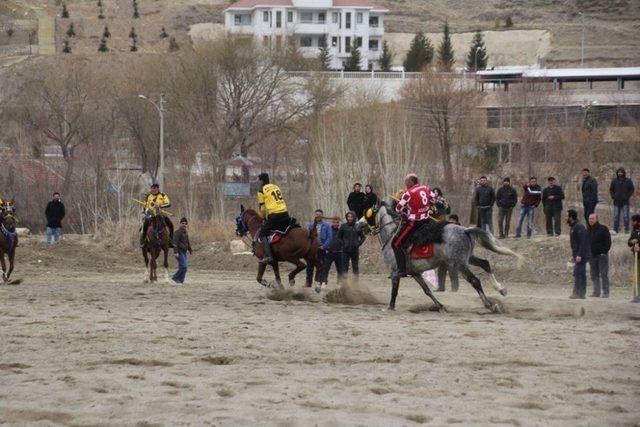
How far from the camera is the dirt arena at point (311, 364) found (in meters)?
11.1

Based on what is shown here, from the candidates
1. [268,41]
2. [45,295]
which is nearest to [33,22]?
[268,41]

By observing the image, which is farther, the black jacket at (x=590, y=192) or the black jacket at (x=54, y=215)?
the black jacket at (x=54, y=215)

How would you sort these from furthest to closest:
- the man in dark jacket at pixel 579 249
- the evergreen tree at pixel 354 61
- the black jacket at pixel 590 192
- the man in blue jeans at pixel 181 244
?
the evergreen tree at pixel 354 61 < the black jacket at pixel 590 192 < the man in blue jeans at pixel 181 244 < the man in dark jacket at pixel 579 249

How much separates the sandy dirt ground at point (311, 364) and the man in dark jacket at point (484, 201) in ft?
41.8

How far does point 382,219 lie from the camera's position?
→ 66.7 feet

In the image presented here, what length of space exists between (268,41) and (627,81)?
36.8 m

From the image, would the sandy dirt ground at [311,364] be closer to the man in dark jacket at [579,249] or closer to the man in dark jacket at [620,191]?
the man in dark jacket at [579,249]

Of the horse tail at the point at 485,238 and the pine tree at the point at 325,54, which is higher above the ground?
the pine tree at the point at 325,54

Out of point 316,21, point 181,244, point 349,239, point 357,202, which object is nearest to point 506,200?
point 357,202

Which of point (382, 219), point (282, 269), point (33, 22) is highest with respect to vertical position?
point (33, 22)

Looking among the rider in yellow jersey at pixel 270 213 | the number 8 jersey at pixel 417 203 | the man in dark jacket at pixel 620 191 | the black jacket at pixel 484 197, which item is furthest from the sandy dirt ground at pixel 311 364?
the man in dark jacket at pixel 620 191

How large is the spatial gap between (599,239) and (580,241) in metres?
0.59

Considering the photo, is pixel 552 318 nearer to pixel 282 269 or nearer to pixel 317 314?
pixel 317 314

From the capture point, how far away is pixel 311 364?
13469mm
